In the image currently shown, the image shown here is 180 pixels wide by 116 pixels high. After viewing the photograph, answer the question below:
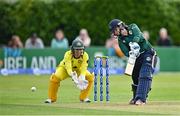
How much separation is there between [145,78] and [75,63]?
1900 mm

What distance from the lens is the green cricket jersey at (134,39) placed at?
1892 centimetres

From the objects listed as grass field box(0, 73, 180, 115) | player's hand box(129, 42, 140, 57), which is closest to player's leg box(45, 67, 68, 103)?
grass field box(0, 73, 180, 115)

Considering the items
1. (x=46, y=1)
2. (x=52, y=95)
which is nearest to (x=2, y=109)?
(x=52, y=95)

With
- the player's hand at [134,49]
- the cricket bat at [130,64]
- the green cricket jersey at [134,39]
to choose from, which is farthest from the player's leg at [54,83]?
the player's hand at [134,49]

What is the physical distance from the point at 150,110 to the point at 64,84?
11882mm

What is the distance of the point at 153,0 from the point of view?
42.3m

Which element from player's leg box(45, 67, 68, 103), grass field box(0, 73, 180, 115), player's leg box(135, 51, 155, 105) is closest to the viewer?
grass field box(0, 73, 180, 115)

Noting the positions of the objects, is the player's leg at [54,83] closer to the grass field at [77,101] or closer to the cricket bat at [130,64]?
the grass field at [77,101]

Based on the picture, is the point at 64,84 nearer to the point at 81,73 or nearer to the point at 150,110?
the point at 81,73

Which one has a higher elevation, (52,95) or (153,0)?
(153,0)

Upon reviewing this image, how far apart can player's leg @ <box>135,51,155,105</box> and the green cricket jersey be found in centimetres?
18

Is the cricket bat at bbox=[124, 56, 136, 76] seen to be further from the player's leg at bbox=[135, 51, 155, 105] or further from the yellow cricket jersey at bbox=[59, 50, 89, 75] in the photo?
the yellow cricket jersey at bbox=[59, 50, 89, 75]

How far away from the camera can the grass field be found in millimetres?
17031

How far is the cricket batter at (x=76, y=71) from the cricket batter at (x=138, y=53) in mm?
985
